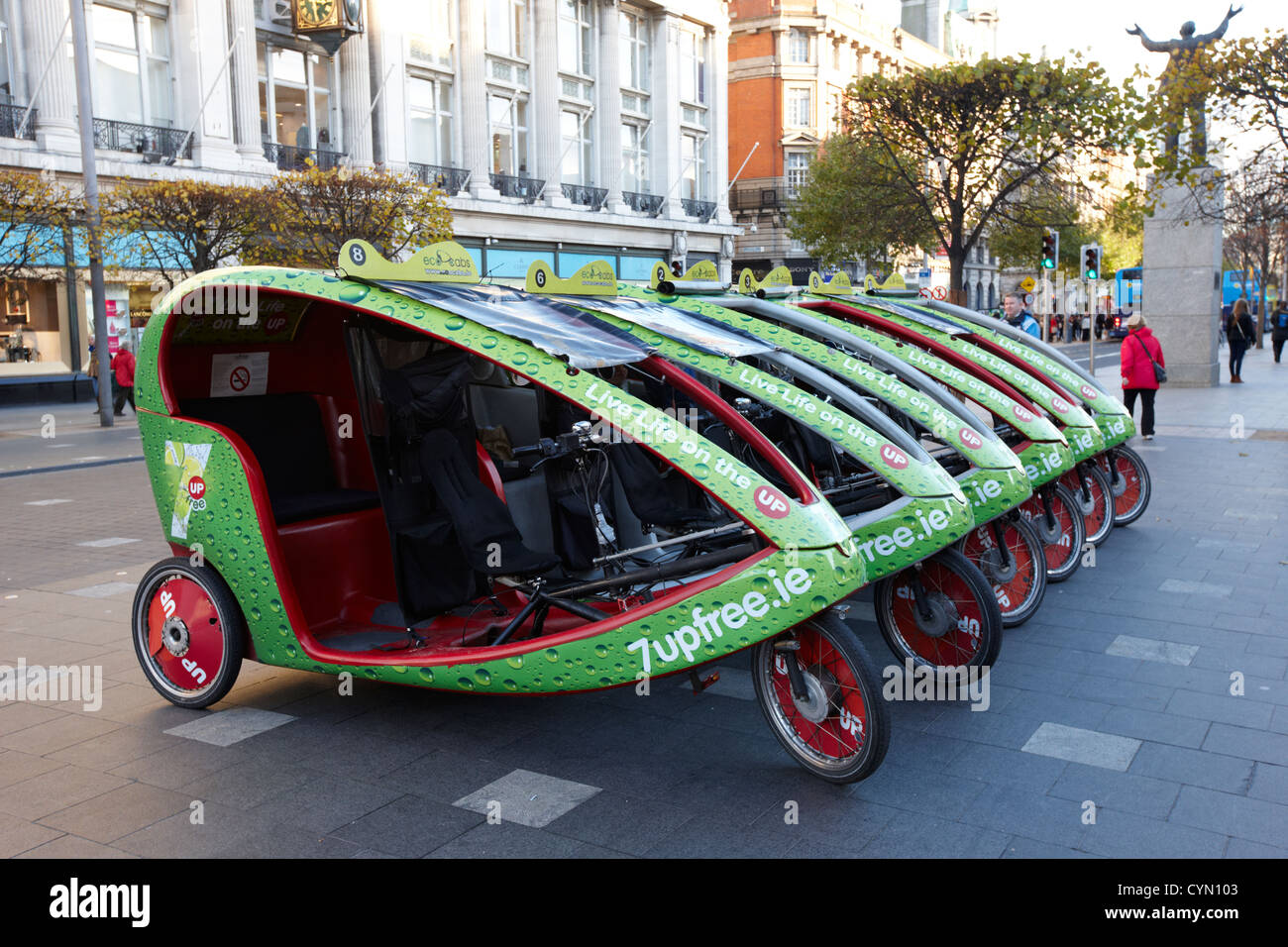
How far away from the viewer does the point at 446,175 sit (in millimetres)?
33875

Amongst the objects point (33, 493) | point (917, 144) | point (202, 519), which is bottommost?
point (33, 493)

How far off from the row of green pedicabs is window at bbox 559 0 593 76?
33554mm

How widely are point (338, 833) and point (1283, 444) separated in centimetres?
1419

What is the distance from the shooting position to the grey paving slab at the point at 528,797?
4.12 meters

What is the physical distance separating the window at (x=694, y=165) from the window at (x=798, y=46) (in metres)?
14.9

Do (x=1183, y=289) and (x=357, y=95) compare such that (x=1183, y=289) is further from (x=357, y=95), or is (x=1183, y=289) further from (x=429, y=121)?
(x=429, y=121)

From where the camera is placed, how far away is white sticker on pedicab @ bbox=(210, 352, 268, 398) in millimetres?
5977

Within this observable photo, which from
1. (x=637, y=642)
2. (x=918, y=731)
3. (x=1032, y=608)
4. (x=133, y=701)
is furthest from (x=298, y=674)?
(x=1032, y=608)

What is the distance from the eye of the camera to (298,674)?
594 centimetres

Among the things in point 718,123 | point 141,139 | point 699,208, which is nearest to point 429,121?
point 141,139

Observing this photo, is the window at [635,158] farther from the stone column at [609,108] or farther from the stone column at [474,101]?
the stone column at [474,101]

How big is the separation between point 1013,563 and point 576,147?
115 feet

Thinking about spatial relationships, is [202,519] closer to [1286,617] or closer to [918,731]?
[918,731]
